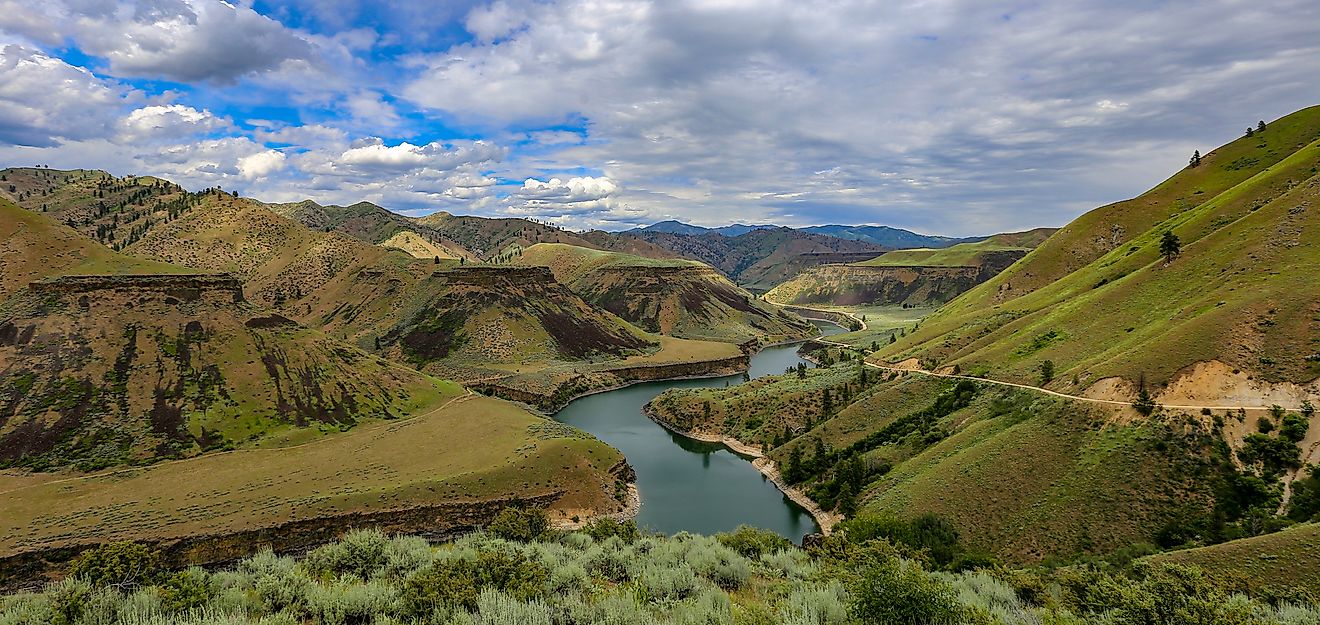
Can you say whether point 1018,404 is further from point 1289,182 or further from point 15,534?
point 15,534

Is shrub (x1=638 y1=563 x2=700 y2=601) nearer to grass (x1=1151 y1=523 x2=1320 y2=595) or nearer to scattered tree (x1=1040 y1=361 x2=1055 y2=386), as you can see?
grass (x1=1151 y1=523 x2=1320 y2=595)

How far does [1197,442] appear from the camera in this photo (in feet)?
127

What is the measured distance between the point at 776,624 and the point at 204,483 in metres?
56.7

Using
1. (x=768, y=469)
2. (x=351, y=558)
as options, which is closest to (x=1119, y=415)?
(x=768, y=469)

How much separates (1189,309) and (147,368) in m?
101

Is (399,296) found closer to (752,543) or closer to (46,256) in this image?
(46,256)

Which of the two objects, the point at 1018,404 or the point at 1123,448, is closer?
the point at 1123,448

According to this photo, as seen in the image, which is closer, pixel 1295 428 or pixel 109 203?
pixel 1295 428

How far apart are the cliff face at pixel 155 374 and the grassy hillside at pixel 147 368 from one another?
128 millimetres

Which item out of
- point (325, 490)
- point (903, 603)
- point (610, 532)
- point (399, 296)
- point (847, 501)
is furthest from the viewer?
point (399, 296)

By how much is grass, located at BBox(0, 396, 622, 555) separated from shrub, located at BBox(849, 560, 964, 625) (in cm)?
4444

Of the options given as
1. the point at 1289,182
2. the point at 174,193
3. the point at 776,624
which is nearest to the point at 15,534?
the point at 776,624

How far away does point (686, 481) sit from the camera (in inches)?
2675

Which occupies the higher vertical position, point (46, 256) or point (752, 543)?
point (46, 256)
